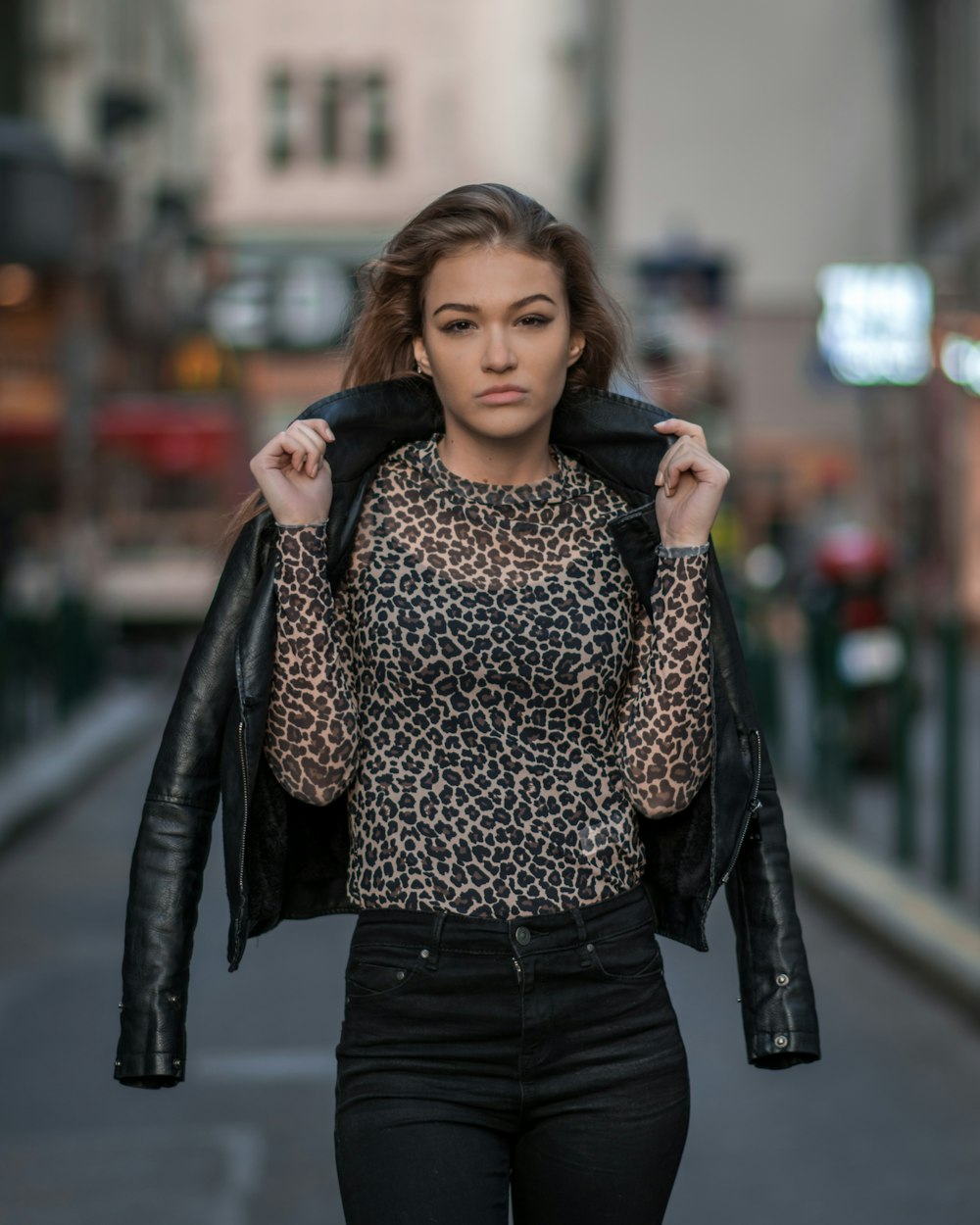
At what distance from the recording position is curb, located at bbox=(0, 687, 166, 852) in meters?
12.0

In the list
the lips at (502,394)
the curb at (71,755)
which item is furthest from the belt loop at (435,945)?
the curb at (71,755)

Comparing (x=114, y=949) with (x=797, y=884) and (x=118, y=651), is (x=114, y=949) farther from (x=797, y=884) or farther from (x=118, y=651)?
(x=118, y=651)

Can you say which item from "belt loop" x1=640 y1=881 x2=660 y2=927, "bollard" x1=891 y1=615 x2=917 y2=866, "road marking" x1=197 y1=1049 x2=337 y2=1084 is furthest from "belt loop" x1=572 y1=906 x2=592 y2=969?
"bollard" x1=891 y1=615 x2=917 y2=866

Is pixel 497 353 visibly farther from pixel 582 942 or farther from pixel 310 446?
pixel 582 942

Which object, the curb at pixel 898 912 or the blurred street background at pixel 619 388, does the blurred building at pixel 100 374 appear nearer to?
the blurred street background at pixel 619 388

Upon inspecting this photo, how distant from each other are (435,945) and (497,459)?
65 cm

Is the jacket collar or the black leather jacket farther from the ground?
the jacket collar

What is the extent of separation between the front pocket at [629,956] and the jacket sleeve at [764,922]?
0.17 metres

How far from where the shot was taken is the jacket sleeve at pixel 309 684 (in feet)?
8.86

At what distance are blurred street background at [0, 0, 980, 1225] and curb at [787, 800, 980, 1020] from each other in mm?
29

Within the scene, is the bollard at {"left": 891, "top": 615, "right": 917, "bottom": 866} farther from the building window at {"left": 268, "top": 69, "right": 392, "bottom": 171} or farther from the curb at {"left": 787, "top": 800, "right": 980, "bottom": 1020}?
the building window at {"left": 268, "top": 69, "right": 392, "bottom": 171}

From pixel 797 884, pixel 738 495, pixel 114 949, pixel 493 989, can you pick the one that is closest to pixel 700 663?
pixel 493 989

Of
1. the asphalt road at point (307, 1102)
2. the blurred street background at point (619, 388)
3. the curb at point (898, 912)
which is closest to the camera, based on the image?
the asphalt road at point (307, 1102)

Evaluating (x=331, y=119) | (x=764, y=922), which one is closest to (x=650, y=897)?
(x=764, y=922)
